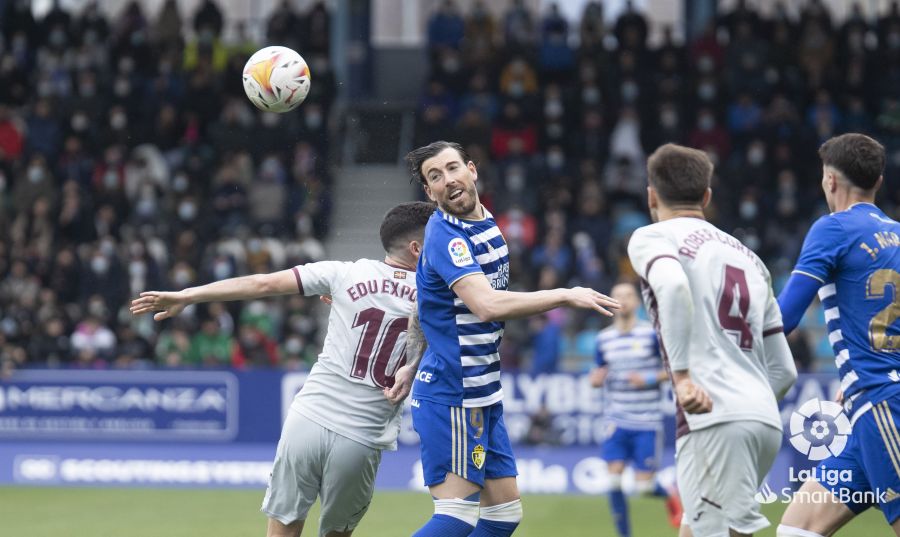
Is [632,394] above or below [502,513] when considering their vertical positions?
below

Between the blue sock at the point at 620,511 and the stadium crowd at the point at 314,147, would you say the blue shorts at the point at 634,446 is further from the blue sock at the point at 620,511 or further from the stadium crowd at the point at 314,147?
the stadium crowd at the point at 314,147

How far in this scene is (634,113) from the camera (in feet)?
65.2

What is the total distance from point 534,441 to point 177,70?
10207 millimetres

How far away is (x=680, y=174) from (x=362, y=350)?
1.96m

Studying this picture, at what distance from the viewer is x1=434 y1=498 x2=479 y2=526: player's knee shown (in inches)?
215

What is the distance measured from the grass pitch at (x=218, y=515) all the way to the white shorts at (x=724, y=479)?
4.62m

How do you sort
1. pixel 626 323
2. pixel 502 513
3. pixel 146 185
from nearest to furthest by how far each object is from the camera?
pixel 502 513 → pixel 626 323 → pixel 146 185

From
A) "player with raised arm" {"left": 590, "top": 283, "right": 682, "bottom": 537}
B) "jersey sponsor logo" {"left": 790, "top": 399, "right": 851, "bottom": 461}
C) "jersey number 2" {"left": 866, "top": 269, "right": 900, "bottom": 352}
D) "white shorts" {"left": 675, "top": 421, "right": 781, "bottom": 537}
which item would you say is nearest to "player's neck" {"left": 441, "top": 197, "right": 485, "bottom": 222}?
"white shorts" {"left": 675, "top": 421, "right": 781, "bottom": 537}

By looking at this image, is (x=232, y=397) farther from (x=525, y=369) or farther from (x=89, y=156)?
(x=89, y=156)

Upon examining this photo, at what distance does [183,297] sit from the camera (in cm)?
590

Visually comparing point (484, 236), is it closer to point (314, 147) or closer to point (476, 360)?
point (476, 360)

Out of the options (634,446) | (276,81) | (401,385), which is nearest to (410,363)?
(401,385)

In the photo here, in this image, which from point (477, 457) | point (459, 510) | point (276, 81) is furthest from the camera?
point (276, 81)

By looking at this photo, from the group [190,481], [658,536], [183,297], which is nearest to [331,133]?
[190,481]
